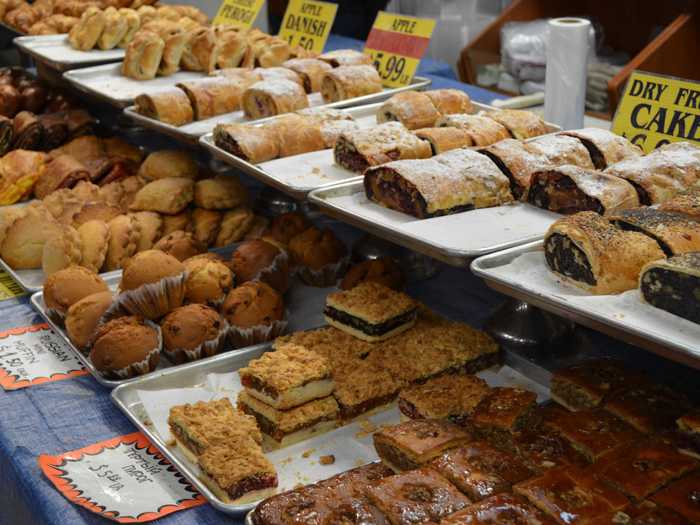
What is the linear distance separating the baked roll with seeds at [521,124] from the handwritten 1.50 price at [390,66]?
821 millimetres

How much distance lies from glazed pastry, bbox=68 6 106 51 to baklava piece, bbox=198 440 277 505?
2.97 m

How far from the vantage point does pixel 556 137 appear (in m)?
2.70

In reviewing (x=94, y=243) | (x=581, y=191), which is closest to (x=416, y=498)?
(x=581, y=191)

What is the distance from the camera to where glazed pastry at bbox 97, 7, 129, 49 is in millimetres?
4418

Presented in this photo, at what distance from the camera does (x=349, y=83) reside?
3.61 m

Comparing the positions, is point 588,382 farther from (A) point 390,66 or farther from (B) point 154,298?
(A) point 390,66

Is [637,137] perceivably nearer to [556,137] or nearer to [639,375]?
[556,137]

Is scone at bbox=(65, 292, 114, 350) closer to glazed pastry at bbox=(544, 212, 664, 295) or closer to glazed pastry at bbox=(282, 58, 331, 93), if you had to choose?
glazed pastry at bbox=(544, 212, 664, 295)

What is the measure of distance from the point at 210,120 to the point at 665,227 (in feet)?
6.62

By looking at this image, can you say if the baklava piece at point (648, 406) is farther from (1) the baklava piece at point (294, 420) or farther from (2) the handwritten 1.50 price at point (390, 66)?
(2) the handwritten 1.50 price at point (390, 66)

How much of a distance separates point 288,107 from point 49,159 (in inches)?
51.1

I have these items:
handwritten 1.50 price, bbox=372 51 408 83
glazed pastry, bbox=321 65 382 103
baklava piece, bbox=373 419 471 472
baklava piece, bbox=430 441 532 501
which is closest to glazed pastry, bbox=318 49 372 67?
handwritten 1.50 price, bbox=372 51 408 83

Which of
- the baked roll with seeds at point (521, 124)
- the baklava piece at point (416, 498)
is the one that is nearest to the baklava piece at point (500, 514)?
the baklava piece at point (416, 498)

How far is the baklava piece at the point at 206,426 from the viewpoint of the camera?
2.13m
